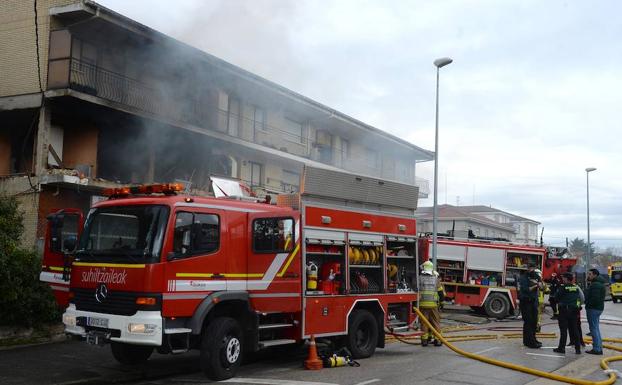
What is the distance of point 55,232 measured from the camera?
8586mm

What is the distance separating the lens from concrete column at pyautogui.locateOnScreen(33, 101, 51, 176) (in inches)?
617

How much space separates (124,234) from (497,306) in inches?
567

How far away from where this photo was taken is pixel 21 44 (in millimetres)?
16531

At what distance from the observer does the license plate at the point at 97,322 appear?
7.30m

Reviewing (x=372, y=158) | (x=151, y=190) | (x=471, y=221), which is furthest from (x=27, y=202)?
(x=471, y=221)

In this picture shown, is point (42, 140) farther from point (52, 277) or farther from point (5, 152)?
point (52, 277)

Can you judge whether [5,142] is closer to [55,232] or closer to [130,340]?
[55,232]

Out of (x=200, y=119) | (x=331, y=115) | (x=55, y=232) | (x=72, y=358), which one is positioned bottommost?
(x=72, y=358)

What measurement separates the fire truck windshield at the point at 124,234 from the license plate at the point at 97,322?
2.43 feet

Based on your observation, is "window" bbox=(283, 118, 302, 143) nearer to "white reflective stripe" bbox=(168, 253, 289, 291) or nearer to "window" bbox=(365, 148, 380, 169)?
"window" bbox=(365, 148, 380, 169)

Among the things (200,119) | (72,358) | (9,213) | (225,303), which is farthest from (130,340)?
(200,119)

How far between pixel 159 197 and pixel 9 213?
16.9ft

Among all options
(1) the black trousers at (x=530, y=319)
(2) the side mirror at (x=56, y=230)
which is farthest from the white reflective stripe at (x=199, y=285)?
(1) the black trousers at (x=530, y=319)

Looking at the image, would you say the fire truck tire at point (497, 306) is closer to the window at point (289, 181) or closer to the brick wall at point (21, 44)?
the window at point (289, 181)
